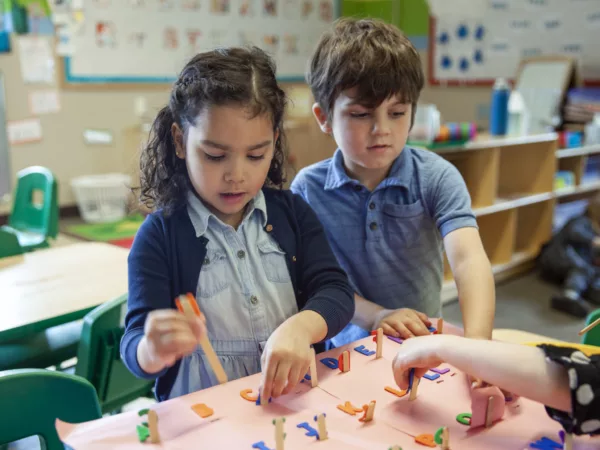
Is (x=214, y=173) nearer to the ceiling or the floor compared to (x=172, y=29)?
nearer to the floor

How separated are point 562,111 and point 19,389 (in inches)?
146

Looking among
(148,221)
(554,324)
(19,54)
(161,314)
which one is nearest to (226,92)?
(148,221)

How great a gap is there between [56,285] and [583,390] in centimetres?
129

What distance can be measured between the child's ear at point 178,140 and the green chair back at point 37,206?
174 cm

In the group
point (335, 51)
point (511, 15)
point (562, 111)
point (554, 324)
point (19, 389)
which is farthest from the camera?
point (511, 15)

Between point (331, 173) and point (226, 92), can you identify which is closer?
point (226, 92)

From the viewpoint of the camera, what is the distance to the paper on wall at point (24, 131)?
3.45 meters

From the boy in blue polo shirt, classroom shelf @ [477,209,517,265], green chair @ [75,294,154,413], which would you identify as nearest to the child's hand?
the boy in blue polo shirt

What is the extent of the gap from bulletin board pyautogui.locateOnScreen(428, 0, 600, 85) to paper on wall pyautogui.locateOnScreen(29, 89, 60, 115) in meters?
2.77

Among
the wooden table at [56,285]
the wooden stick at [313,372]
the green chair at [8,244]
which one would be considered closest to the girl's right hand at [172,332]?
the wooden stick at [313,372]

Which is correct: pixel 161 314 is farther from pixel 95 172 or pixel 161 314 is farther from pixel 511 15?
pixel 511 15

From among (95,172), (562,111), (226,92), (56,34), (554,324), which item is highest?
(56,34)

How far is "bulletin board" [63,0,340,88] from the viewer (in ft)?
12.0

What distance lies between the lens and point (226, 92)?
2.79 ft
